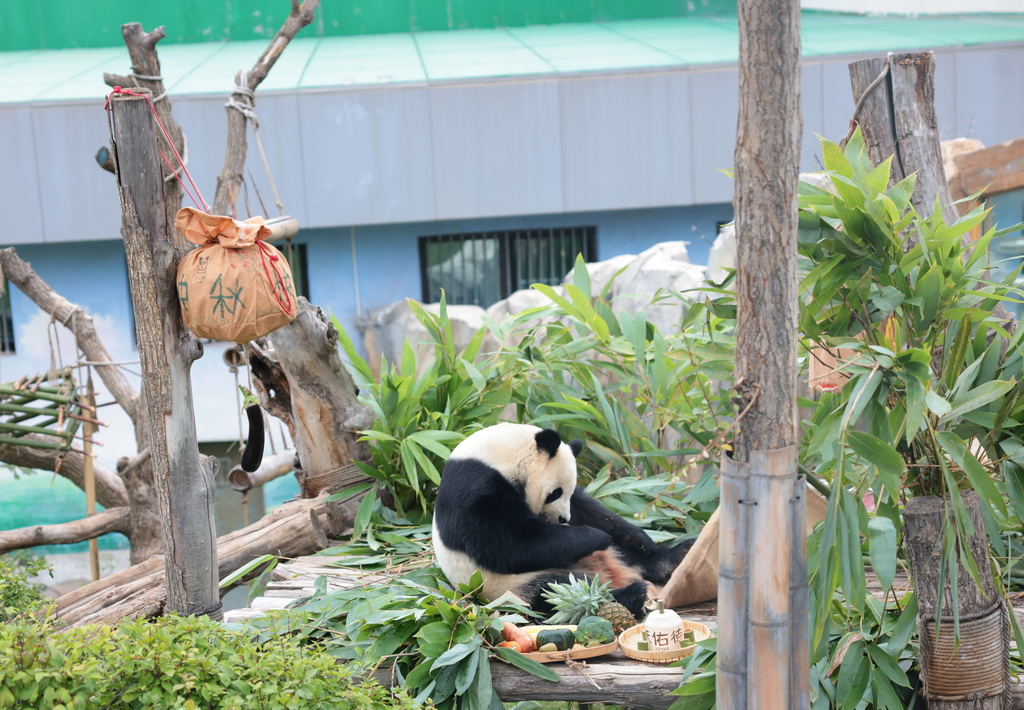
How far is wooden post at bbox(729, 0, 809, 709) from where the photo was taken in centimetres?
188

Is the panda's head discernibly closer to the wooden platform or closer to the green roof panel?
the wooden platform

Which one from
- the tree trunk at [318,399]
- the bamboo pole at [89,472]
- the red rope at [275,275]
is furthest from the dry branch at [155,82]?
the bamboo pole at [89,472]

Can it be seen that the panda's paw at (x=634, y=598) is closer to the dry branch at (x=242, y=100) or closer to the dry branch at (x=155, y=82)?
the dry branch at (x=155, y=82)

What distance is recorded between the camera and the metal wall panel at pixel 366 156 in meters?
7.88

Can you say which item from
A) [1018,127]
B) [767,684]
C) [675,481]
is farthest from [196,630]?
[1018,127]

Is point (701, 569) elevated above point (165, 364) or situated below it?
below

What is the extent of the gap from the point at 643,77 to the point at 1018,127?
338 centimetres

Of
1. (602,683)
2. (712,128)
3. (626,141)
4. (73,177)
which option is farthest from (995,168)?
(73,177)

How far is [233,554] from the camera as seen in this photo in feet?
11.7

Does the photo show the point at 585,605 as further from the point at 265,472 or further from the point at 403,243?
the point at 403,243

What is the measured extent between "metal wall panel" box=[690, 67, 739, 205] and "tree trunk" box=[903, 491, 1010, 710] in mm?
5864

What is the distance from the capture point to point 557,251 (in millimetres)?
8898

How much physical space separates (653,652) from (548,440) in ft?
2.30

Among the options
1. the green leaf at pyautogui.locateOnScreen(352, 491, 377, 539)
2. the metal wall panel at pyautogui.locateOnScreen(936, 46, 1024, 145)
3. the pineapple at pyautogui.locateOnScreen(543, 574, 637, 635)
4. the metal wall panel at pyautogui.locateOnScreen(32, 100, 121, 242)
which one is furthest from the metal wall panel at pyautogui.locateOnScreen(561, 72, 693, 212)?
the pineapple at pyautogui.locateOnScreen(543, 574, 637, 635)
